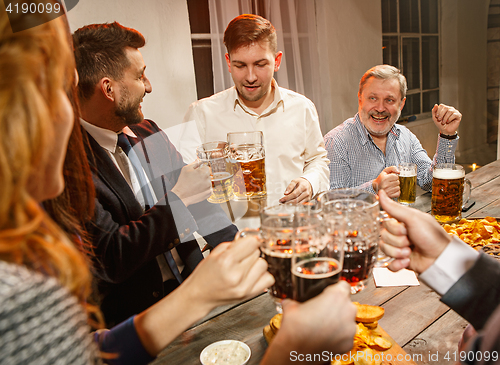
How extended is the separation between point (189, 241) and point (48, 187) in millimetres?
1195

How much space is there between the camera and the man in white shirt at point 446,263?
2.67ft

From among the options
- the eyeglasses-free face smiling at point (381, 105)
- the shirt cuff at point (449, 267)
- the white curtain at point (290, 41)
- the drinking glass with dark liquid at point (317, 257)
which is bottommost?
the shirt cuff at point (449, 267)

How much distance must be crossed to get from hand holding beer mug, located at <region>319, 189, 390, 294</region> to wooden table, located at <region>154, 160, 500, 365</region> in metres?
0.28

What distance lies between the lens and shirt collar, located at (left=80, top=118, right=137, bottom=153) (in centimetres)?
163

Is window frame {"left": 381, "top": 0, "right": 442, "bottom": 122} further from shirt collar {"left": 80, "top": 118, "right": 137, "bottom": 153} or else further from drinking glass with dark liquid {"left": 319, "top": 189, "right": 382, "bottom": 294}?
drinking glass with dark liquid {"left": 319, "top": 189, "right": 382, "bottom": 294}

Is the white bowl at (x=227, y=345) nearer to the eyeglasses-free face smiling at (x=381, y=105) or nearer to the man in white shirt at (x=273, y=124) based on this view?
the man in white shirt at (x=273, y=124)

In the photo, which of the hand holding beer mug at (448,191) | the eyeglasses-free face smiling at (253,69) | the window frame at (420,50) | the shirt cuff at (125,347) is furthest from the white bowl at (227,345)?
the window frame at (420,50)

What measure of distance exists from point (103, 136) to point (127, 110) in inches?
6.8

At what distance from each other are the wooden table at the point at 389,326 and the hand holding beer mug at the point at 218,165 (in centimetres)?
44

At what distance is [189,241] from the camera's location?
1771 mm

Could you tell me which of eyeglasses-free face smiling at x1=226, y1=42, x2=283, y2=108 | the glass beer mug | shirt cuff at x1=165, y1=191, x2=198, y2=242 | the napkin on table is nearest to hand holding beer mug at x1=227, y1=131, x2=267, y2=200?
shirt cuff at x1=165, y1=191, x2=198, y2=242

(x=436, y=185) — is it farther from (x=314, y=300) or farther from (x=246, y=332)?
(x=314, y=300)

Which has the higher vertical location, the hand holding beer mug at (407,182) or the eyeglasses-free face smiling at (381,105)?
the eyeglasses-free face smiling at (381,105)

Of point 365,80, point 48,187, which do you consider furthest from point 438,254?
point 365,80
